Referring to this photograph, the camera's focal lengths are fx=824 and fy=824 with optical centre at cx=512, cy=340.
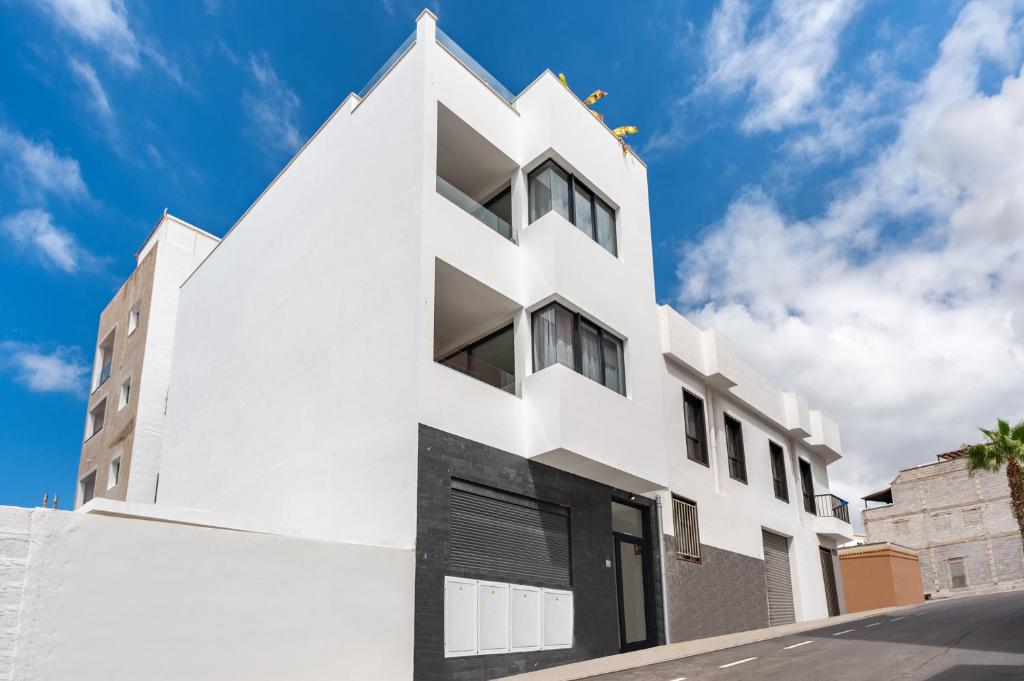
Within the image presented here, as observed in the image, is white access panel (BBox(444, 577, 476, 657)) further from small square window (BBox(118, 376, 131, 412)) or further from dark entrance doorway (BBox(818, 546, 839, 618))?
small square window (BBox(118, 376, 131, 412))

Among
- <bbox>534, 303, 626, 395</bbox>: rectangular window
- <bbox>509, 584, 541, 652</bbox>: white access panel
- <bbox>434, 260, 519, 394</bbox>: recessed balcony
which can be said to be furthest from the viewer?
<bbox>534, 303, 626, 395</bbox>: rectangular window

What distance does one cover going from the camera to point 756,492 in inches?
926

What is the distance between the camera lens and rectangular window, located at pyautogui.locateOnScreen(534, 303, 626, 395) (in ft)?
50.9

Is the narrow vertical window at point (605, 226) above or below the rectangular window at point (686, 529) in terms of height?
above

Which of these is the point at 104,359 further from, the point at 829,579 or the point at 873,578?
the point at 873,578

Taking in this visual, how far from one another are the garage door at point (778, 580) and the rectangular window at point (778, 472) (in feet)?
4.48

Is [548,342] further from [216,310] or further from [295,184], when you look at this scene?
[216,310]

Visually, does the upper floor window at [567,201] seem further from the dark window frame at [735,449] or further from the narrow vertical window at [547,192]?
the dark window frame at [735,449]

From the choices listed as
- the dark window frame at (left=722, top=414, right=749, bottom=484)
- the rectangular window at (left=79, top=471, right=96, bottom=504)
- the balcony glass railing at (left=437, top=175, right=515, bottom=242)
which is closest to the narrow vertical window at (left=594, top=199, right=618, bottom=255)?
the balcony glass railing at (left=437, top=175, right=515, bottom=242)

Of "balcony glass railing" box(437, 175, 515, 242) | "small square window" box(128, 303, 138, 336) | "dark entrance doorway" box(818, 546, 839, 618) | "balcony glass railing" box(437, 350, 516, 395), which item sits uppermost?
"small square window" box(128, 303, 138, 336)

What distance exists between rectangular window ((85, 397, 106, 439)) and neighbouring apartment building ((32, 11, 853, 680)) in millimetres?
9052

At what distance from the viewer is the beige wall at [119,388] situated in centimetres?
2556

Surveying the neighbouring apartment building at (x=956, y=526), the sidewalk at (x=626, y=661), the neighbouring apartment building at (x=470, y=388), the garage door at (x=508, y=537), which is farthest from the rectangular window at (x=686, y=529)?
the neighbouring apartment building at (x=956, y=526)

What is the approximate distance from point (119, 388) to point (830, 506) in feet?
78.7
